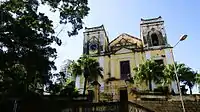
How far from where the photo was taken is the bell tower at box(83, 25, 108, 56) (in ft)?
119

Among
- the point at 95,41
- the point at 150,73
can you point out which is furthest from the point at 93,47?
the point at 150,73

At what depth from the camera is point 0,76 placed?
15.1 metres

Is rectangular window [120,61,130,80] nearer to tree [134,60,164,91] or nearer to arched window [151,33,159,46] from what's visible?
arched window [151,33,159,46]

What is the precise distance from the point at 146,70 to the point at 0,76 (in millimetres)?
17548

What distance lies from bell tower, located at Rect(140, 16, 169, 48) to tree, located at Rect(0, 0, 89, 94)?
762 inches

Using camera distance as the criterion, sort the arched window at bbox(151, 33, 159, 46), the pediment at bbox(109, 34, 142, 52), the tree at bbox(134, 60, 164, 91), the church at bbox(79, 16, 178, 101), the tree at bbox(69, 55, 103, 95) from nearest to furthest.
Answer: the tree at bbox(134, 60, 164, 91), the tree at bbox(69, 55, 103, 95), the church at bbox(79, 16, 178, 101), the arched window at bbox(151, 33, 159, 46), the pediment at bbox(109, 34, 142, 52)

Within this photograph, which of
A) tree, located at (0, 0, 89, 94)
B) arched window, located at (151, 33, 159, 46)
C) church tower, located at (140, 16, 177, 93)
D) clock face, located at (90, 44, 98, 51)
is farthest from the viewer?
clock face, located at (90, 44, 98, 51)

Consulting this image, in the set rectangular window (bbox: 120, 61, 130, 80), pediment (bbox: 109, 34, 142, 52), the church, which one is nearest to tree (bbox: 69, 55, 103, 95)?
the church

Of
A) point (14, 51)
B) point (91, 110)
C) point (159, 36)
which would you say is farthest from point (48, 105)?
point (159, 36)

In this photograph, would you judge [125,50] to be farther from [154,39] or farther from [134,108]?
[134,108]

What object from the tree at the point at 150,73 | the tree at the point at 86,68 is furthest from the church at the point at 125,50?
the tree at the point at 150,73

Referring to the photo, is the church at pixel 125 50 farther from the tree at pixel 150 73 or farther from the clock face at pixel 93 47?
the tree at pixel 150 73

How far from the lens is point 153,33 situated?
1404 inches

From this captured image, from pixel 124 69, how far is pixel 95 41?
679 centimetres
